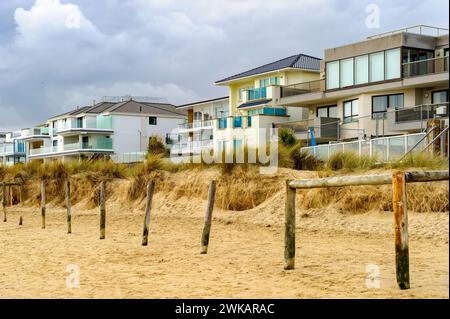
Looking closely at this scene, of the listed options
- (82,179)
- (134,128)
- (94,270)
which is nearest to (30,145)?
(134,128)

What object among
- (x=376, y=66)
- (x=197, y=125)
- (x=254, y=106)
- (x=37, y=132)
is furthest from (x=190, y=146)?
(x=37, y=132)

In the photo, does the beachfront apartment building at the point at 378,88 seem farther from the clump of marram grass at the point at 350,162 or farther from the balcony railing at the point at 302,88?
the clump of marram grass at the point at 350,162

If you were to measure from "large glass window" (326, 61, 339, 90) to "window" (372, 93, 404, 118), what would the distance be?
11.5ft

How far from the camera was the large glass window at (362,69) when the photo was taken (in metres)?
39.8

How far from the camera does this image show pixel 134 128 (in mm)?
73500

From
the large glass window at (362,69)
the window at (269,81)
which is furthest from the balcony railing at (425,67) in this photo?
the window at (269,81)

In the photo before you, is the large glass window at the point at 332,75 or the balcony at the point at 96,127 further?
the balcony at the point at 96,127

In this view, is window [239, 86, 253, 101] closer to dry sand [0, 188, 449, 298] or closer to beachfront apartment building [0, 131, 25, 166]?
dry sand [0, 188, 449, 298]

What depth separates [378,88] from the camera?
1516 inches

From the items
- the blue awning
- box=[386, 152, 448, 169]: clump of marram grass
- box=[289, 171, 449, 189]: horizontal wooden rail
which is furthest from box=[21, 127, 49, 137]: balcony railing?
box=[289, 171, 449, 189]: horizontal wooden rail

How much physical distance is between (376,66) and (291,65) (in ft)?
36.2

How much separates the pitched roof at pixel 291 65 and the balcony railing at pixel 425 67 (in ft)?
44.7
